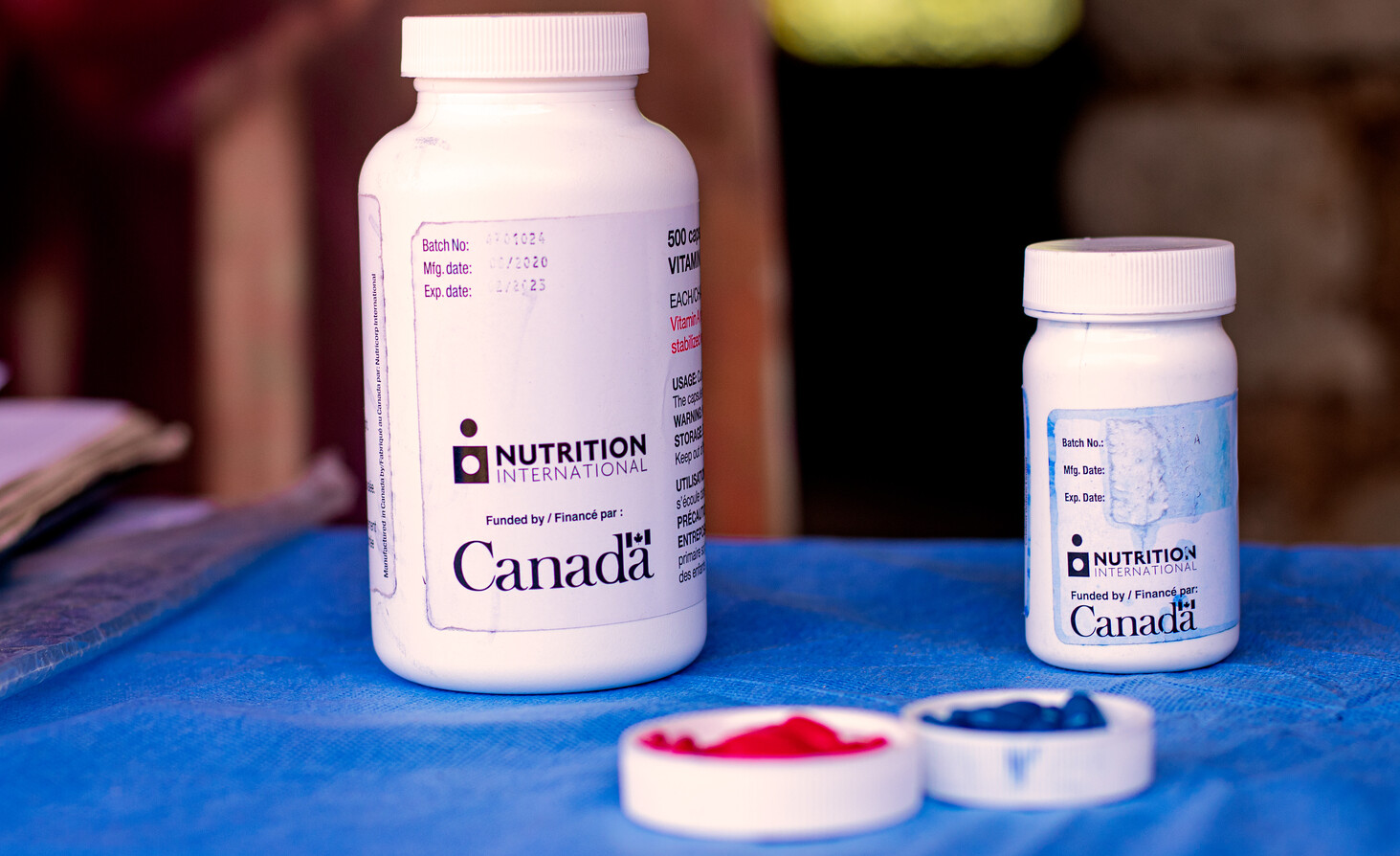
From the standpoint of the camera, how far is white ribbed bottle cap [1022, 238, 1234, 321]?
0.71m

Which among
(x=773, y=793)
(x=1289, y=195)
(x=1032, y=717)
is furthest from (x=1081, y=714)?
(x=1289, y=195)

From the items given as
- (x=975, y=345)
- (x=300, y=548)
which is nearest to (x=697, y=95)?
(x=975, y=345)

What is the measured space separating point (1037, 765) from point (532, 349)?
29 cm

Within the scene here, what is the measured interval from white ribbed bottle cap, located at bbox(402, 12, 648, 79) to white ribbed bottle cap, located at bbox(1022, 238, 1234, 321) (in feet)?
0.75

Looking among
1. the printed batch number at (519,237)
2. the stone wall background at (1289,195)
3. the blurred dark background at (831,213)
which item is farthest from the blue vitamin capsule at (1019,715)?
the stone wall background at (1289,195)

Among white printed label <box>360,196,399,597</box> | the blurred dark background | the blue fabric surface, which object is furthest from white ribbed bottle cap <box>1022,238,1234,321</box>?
the blurred dark background

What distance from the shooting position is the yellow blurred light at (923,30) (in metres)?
1.94

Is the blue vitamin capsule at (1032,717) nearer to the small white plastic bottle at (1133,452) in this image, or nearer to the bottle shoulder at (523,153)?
the small white plastic bottle at (1133,452)

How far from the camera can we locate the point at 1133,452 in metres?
0.72

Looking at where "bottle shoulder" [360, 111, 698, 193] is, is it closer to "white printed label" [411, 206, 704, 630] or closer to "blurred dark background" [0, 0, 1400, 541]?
"white printed label" [411, 206, 704, 630]

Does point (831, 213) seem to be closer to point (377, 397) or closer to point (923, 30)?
point (923, 30)

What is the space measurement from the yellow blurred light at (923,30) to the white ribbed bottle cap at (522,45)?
1.27m

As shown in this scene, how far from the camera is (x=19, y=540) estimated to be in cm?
95

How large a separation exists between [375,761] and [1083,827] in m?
0.29
